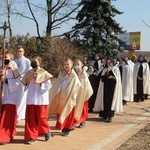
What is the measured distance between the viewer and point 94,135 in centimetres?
942

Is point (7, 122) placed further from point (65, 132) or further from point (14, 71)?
point (65, 132)

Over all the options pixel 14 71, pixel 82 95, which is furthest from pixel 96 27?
pixel 14 71

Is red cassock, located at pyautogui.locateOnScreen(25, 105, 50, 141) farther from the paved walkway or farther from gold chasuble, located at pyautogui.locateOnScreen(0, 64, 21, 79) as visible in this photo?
gold chasuble, located at pyautogui.locateOnScreen(0, 64, 21, 79)

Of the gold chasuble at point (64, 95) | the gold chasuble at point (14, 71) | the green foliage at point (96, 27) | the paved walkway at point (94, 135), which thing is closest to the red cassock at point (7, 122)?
the paved walkway at point (94, 135)

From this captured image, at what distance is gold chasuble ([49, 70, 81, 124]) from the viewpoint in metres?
9.08

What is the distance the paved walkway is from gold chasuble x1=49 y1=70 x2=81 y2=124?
0.64m

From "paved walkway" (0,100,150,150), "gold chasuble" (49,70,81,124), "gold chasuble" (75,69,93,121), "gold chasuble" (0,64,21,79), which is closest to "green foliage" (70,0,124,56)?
"paved walkway" (0,100,150,150)

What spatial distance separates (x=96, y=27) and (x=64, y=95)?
2185 centimetres

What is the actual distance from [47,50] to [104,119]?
18.9 metres

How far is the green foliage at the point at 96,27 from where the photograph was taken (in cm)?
3033

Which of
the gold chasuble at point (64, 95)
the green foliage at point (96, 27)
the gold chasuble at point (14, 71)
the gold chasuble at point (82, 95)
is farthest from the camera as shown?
the green foliage at point (96, 27)

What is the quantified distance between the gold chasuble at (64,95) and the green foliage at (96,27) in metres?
20.7

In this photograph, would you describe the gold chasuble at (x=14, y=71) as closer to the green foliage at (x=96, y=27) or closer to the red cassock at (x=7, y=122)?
the red cassock at (x=7, y=122)

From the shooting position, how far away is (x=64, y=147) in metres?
8.06
